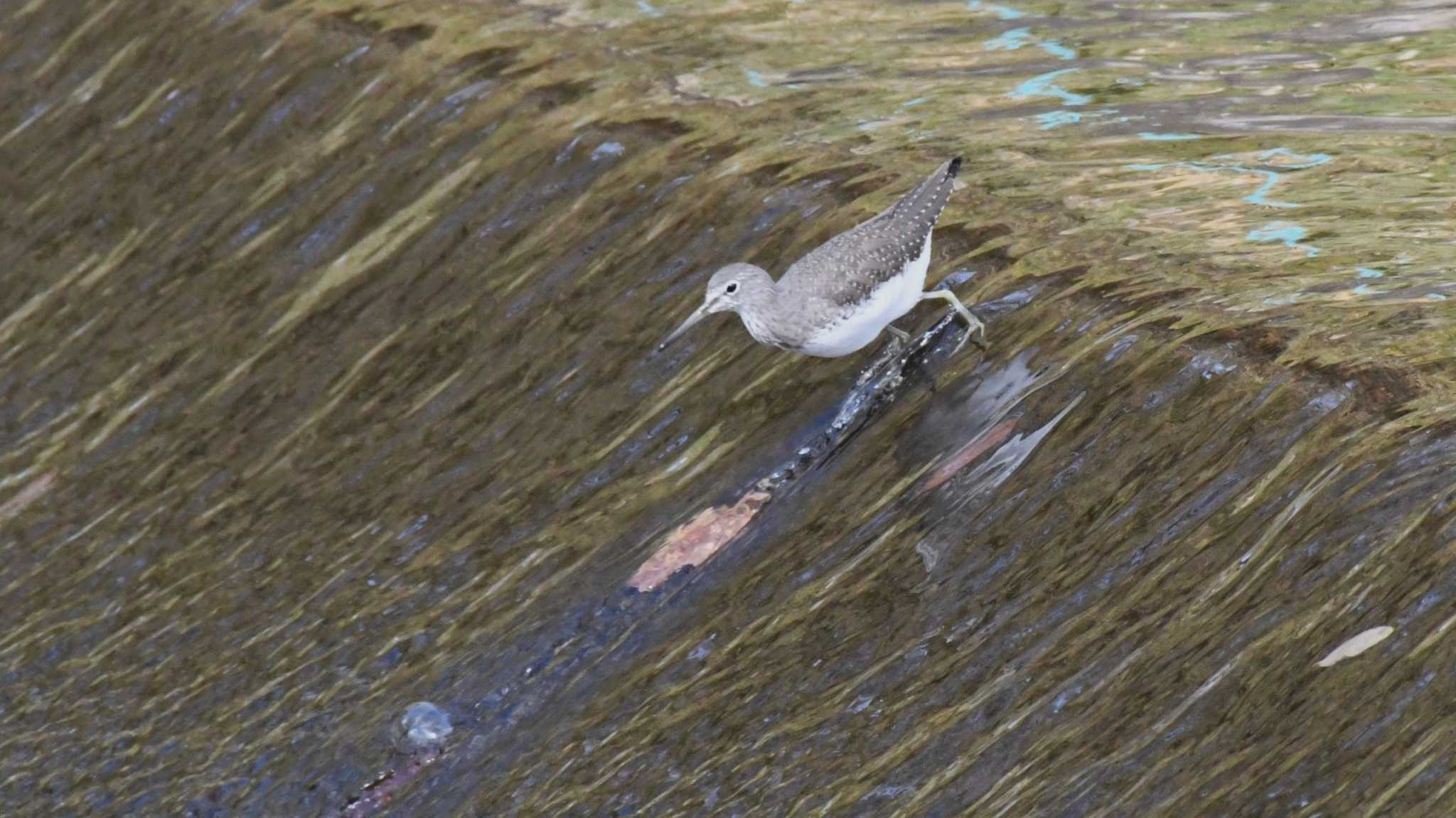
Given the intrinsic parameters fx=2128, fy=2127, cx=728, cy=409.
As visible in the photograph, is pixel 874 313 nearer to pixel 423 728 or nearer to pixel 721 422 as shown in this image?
pixel 721 422

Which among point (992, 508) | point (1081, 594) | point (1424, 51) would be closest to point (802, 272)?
point (992, 508)

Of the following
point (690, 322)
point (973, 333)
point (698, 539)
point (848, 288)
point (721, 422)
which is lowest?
point (698, 539)

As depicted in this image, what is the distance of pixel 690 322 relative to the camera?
27.0ft

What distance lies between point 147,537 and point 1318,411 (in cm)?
473

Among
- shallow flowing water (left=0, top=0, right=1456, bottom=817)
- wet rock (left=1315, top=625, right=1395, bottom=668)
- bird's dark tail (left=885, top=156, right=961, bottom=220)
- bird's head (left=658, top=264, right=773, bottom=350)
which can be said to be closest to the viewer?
wet rock (left=1315, top=625, right=1395, bottom=668)

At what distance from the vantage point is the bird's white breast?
766 cm

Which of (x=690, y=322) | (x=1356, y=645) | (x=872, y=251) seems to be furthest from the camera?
(x=690, y=322)

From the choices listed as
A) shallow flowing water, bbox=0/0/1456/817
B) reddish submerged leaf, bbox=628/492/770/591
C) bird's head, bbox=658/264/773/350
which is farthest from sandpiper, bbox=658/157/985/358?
reddish submerged leaf, bbox=628/492/770/591

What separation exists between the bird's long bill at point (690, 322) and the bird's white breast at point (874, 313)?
0.48 meters

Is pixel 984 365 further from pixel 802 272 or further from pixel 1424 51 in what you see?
pixel 1424 51

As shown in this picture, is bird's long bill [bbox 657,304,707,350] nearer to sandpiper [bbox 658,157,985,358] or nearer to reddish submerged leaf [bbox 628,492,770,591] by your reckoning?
sandpiper [bbox 658,157,985,358]

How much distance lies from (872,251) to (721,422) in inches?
36.0

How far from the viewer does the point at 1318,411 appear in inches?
267

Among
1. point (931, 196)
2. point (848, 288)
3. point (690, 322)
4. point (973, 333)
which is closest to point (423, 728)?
point (690, 322)
